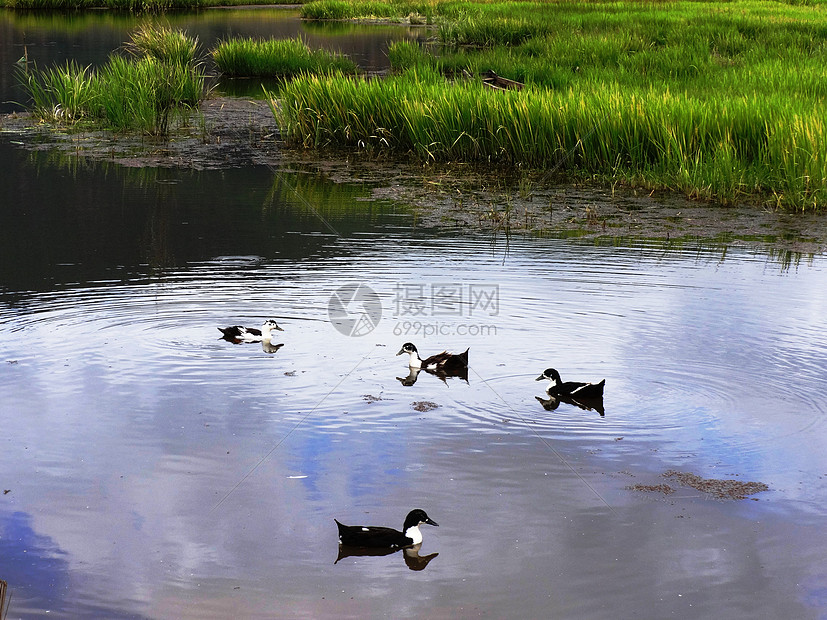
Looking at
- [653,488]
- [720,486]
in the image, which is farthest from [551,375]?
[720,486]

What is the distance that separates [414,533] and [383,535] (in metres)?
0.16

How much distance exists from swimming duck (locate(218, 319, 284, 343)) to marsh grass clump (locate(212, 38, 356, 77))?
20.1 meters

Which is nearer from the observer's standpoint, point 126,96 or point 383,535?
point 383,535

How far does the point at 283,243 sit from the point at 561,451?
6.28m

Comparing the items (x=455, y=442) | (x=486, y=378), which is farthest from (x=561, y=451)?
(x=486, y=378)

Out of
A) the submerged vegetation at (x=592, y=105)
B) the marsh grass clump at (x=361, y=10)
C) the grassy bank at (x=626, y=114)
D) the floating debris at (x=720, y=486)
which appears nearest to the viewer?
the floating debris at (x=720, y=486)

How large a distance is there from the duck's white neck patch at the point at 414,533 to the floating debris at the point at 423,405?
1.95m

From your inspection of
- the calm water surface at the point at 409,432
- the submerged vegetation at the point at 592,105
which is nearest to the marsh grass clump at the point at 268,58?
the submerged vegetation at the point at 592,105

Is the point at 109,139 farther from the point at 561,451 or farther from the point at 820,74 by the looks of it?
the point at 561,451

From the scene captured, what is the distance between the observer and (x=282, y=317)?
8.87 m

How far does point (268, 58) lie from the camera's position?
2878 cm

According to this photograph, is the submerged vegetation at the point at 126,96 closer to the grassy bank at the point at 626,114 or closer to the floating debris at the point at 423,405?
the grassy bank at the point at 626,114

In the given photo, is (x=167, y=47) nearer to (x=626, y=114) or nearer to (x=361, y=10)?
(x=626, y=114)

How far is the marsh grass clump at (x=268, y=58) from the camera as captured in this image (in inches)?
1092
